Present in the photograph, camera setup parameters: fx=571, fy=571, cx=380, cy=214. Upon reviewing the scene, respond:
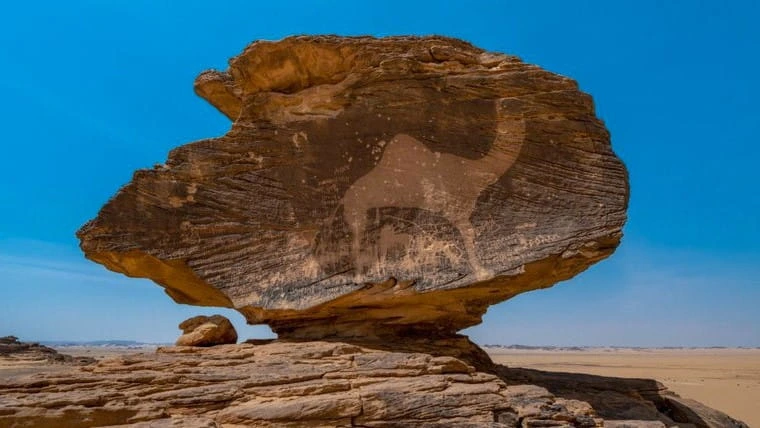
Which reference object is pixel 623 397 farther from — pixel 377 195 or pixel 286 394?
pixel 286 394

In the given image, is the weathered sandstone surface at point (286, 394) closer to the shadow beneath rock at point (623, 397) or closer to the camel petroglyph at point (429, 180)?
the shadow beneath rock at point (623, 397)

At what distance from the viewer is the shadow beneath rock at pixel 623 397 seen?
39.5ft

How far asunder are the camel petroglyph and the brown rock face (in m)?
0.03

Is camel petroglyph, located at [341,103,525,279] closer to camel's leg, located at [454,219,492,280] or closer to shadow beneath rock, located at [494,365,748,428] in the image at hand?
camel's leg, located at [454,219,492,280]

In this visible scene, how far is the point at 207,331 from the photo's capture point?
1165 centimetres

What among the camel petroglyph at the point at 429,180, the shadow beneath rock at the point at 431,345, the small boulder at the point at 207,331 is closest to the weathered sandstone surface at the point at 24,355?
the small boulder at the point at 207,331

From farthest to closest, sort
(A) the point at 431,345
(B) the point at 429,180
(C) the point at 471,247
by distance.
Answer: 1. (A) the point at 431,345
2. (B) the point at 429,180
3. (C) the point at 471,247

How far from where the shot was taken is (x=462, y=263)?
11.4 meters

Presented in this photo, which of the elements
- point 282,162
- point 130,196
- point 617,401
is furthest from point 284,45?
point 617,401

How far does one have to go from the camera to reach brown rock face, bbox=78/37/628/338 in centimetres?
1143

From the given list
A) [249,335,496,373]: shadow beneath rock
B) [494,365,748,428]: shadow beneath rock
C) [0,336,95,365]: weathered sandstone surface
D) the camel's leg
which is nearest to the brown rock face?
the camel's leg

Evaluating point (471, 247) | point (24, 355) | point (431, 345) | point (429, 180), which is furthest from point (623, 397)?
point (24, 355)

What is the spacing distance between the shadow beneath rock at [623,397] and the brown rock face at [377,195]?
2.41 metres

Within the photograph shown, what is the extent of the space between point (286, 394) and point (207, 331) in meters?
3.18
